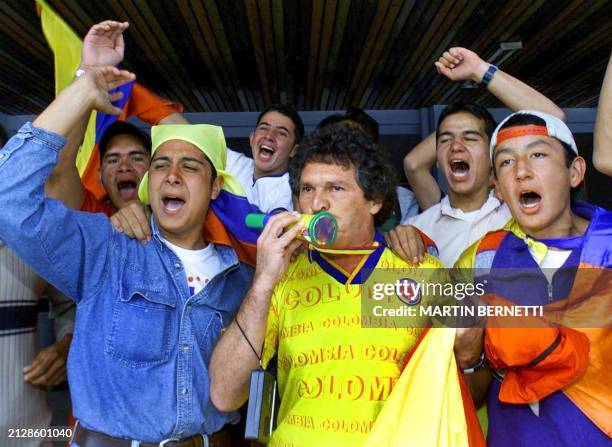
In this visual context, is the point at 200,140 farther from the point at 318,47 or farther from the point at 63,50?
the point at 318,47

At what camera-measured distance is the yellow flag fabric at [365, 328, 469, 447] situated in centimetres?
141

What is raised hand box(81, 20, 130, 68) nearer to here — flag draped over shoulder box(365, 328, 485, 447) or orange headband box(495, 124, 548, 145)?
orange headband box(495, 124, 548, 145)

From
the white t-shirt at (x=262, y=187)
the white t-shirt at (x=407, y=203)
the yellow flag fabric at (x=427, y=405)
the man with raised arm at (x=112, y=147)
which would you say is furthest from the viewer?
the white t-shirt at (x=407, y=203)

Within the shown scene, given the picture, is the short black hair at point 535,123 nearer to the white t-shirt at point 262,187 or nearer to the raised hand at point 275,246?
the raised hand at point 275,246

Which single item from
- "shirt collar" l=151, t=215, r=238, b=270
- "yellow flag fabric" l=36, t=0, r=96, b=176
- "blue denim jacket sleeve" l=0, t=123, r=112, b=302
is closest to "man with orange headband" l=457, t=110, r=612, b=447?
"shirt collar" l=151, t=215, r=238, b=270

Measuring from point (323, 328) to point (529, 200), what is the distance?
2.70 feet

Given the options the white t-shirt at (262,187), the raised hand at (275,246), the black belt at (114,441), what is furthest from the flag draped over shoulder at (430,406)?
the white t-shirt at (262,187)

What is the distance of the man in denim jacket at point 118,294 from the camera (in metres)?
1.59

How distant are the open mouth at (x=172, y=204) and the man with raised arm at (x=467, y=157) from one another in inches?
46.9

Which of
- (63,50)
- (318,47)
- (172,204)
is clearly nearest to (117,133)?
(63,50)

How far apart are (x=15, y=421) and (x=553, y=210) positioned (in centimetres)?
202

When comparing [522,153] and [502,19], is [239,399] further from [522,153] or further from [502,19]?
[502,19]

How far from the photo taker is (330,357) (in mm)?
1661

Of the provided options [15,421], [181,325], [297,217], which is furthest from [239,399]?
[15,421]
